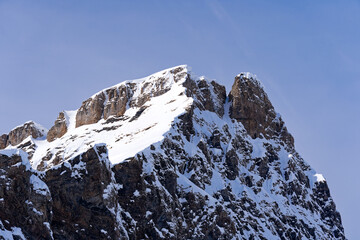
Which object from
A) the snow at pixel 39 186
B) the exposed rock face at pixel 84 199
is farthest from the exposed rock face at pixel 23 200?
the exposed rock face at pixel 84 199

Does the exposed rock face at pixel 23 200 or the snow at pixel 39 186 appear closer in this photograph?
the exposed rock face at pixel 23 200

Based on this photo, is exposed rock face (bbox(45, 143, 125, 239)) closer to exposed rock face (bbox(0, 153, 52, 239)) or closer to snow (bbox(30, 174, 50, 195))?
snow (bbox(30, 174, 50, 195))

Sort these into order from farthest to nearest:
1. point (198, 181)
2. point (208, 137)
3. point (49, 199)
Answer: point (208, 137) < point (198, 181) < point (49, 199)

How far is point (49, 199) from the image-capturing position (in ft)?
378

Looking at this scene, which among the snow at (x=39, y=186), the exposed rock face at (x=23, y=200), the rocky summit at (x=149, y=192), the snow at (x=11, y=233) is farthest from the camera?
the snow at (x=39, y=186)

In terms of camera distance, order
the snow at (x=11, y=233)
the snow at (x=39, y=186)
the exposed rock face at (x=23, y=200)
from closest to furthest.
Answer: the snow at (x=11, y=233) < the exposed rock face at (x=23, y=200) < the snow at (x=39, y=186)

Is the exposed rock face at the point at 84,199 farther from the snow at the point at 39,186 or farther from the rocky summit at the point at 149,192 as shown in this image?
the snow at the point at 39,186

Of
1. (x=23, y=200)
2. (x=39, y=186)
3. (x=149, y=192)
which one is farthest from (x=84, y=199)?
(x=149, y=192)

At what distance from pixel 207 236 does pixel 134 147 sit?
25.2 metres

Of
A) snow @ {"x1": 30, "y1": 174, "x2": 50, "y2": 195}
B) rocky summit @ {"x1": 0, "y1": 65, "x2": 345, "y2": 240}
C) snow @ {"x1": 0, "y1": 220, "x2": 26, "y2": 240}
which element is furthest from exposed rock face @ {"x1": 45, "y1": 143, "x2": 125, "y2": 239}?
snow @ {"x1": 0, "y1": 220, "x2": 26, "y2": 240}

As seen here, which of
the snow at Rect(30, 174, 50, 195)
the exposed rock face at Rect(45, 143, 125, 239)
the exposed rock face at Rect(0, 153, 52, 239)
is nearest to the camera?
the exposed rock face at Rect(0, 153, 52, 239)

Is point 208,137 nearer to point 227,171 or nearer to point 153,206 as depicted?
point 227,171

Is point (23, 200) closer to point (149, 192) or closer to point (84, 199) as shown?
point (84, 199)

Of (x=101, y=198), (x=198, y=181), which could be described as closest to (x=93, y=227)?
(x=101, y=198)
